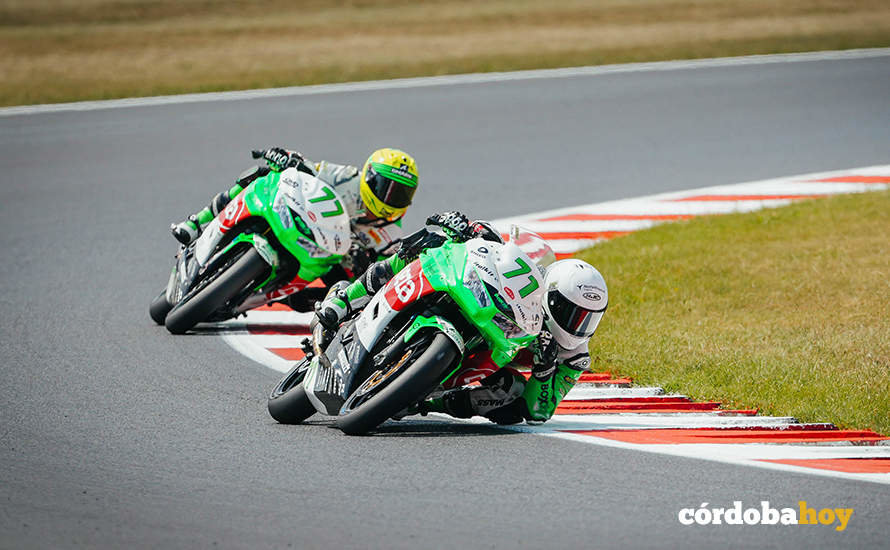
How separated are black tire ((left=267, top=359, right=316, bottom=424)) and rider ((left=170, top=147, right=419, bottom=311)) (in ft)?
7.74

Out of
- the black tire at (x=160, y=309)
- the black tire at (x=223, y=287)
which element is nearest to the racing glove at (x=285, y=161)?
the black tire at (x=223, y=287)

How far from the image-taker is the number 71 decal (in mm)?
6836

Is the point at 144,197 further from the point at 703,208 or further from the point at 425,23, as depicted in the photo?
the point at 425,23

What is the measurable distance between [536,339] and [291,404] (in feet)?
4.50

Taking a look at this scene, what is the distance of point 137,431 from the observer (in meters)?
7.12

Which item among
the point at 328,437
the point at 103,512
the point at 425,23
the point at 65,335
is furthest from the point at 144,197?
the point at 425,23

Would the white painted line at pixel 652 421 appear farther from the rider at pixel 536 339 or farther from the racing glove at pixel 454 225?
the racing glove at pixel 454 225

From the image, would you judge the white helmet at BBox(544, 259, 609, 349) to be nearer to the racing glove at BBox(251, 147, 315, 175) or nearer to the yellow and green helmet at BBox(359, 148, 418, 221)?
the yellow and green helmet at BBox(359, 148, 418, 221)

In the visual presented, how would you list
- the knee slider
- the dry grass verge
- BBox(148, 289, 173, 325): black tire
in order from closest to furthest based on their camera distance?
the knee slider, BBox(148, 289, 173, 325): black tire, the dry grass verge

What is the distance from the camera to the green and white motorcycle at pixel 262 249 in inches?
372

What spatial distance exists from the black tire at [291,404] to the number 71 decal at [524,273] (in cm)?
133

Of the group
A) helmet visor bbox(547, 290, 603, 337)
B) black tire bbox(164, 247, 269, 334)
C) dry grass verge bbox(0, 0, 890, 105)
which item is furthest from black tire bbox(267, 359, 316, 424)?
dry grass verge bbox(0, 0, 890, 105)

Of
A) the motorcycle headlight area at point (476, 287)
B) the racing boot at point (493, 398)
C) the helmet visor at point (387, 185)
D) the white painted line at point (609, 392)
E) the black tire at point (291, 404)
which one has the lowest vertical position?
the black tire at point (291, 404)

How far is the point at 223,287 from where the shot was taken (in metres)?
9.41
